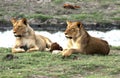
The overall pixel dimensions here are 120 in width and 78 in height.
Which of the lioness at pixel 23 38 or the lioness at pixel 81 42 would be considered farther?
the lioness at pixel 23 38

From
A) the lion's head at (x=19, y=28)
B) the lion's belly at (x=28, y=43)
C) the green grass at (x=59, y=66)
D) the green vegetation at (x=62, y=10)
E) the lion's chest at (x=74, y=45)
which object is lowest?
the green vegetation at (x=62, y=10)

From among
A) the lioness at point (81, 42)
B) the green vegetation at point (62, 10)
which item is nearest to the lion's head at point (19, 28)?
the lioness at point (81, 42)

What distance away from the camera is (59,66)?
13531mm

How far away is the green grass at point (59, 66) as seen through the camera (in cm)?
1259

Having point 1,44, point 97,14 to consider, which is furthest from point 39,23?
point 1,44

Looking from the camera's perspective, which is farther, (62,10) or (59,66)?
(62,10)

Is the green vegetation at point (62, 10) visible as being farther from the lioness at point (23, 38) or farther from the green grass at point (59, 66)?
the green grass at point (59, 66)

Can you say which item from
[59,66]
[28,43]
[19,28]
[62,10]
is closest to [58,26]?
[62,10]

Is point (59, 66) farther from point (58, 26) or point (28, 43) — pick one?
point (58, 26)

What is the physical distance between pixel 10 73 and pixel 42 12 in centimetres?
2342

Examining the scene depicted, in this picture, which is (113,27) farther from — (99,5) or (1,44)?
(1,44)

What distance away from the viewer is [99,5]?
3762cm

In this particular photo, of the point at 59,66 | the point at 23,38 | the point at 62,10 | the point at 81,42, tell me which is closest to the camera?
the point at 59,66

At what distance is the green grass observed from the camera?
41.3ft
